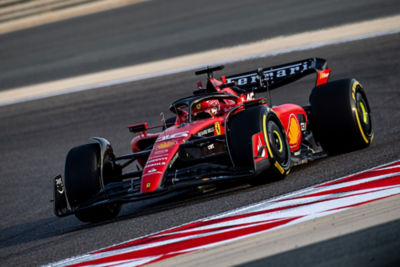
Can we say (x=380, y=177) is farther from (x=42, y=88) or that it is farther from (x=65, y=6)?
(x=65, y=6)

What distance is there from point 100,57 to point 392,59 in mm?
8642

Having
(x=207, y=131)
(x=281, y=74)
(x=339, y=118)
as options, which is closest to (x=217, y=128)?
(x=207, y=131)

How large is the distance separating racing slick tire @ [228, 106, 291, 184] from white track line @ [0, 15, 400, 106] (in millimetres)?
8230

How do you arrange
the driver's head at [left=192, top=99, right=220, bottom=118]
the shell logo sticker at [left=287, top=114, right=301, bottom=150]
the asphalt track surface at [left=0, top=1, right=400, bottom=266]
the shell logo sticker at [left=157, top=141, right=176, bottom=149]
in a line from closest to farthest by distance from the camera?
the asphalt track surface at [left=0, top=1, right=400, bottom=266] → the shell logo sticker at [left=157, top=141, right=176, bottom=149] → the driver's head at [left=192, top=99, right=220, bottom=118] → the shell logo sticker at [left=287, top=114, right=301, bottom=150]

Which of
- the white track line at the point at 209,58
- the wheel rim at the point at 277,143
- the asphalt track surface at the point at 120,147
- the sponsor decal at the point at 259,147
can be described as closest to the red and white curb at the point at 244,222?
the asphalt track surface at the point at 120,147

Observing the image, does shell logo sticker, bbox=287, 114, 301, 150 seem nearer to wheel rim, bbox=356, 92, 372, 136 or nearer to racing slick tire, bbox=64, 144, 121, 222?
wheel rim, bbox=356, 92, 372, 136

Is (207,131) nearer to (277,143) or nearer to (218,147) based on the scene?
(218,147)

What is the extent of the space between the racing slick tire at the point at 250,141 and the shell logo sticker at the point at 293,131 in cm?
82

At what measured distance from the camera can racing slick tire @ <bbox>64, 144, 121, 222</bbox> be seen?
722 centimetres

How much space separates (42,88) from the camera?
1698cm

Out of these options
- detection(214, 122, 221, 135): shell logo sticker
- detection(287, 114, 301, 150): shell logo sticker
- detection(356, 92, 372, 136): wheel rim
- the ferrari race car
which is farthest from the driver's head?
detection(356, 92, 372, 136): wheel rim

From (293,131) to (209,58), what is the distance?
8079 millimetres

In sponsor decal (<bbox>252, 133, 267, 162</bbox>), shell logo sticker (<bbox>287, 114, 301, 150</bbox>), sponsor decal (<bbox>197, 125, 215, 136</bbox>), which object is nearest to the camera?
sponsor decal (<bbox>252, 133, 267, 162</bbox>)

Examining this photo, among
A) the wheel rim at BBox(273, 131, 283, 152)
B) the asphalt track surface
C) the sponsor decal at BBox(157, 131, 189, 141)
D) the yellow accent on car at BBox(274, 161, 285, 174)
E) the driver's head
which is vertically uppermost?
the driver's head
